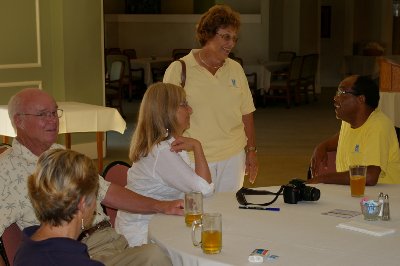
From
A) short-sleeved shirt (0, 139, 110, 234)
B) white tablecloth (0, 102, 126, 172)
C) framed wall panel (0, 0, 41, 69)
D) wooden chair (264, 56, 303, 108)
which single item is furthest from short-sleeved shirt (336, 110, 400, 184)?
wooden chair (264, 56, 303, 108)

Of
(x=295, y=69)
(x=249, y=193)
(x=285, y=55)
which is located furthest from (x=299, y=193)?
(x=285, y=55)

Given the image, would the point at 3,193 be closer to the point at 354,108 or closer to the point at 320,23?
the point at 354,108

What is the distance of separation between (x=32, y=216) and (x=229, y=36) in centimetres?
163

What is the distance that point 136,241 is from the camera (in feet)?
11.5

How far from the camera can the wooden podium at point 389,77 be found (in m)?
9.13

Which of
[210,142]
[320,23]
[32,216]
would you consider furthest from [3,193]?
[320,23]

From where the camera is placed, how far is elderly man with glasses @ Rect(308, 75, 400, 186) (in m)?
3.79

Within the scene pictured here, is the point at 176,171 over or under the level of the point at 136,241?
over

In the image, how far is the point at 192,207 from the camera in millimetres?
3068

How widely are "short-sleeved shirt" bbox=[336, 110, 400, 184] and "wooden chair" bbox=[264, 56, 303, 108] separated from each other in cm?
992

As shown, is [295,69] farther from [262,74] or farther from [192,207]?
[192,207]

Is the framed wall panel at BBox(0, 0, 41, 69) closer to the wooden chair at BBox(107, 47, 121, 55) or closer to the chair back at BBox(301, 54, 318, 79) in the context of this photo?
the chair back at BBox(301, 54, 318, 79)

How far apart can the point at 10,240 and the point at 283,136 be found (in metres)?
7.67

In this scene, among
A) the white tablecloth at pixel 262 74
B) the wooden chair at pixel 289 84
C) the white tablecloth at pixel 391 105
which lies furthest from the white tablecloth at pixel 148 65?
the white tablecloth at pixel 391 105
